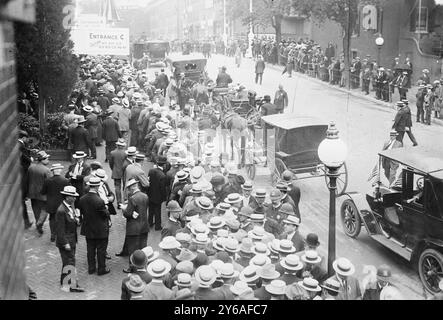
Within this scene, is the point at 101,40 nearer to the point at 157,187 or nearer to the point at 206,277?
the point at 157,187

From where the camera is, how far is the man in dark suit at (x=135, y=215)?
943 centimetres

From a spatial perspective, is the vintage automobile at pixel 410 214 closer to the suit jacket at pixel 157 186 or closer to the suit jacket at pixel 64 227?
the suit jacket at pixel 157 186

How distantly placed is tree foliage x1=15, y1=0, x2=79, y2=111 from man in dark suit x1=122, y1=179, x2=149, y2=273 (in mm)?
7660

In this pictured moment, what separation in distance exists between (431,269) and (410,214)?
3.33ft

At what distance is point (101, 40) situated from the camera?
1908 centimetres

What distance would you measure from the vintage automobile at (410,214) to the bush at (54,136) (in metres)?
9.29

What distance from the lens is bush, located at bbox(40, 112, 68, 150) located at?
16703mm

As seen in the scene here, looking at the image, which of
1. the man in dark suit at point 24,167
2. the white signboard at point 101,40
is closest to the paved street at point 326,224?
the man in dark suit at point 24,167

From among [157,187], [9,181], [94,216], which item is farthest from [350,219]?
[9,181]

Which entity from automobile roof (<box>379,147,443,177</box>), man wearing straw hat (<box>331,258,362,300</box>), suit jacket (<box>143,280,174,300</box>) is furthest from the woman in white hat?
automobile roof (<box>379,147,443,177</box>)

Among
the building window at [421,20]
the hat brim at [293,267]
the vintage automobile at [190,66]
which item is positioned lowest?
the hat brim at [293,267]

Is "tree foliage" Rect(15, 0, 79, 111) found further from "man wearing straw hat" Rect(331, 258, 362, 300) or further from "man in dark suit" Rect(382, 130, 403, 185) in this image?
"man wearing straw hat" Rect(331, 258, 362, 300)

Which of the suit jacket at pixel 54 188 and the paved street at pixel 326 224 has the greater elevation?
the suit jacket at pixel 54 188

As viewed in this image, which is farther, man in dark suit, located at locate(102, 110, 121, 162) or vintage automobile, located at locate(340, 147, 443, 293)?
man in dark suit, located at locate(102, 110, 121, 162)
